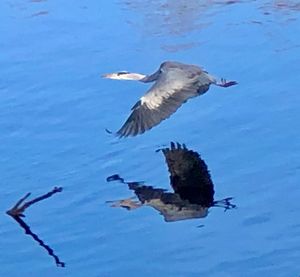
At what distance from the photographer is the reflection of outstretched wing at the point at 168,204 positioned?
670cm

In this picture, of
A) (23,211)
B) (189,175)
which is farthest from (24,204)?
(189,175)

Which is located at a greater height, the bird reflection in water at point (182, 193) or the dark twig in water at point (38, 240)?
the bird reflection in water at point (182, 193)

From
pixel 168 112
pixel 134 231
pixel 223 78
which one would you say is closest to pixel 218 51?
pixel 223 78

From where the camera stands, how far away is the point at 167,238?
21.0ft

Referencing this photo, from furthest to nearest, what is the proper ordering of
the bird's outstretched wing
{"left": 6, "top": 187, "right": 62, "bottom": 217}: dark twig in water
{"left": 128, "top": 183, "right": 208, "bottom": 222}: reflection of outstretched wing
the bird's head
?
the bird's head < the bird's outstretched wing < {"left": 6, "top": 187, "right": 62, "bottom": 217}: dark twig in water < {"left": 128, "top": 183, "right": 208, "bottom": 222}: reflection of outstretched wing

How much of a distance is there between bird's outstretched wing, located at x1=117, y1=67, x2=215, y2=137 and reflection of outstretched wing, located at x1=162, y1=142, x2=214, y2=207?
24cm

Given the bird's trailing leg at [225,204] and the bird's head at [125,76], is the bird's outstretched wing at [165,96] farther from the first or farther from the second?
the bird's trailing leg at [225,204]

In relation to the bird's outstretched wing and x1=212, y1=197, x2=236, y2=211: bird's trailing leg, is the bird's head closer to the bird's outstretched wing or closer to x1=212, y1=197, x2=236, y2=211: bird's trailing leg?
the bird's outstretched wing

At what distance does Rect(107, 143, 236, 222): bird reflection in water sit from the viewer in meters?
6.76

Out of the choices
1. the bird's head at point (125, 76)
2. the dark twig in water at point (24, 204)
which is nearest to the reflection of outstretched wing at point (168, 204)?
the dark twig in water at point (24, 204)

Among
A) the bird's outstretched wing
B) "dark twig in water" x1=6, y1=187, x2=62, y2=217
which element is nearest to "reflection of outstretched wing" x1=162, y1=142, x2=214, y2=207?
the bird's outstretched wing

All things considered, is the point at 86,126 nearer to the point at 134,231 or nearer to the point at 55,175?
the point at 55,175

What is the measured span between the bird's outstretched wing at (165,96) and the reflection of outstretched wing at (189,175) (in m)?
0.24

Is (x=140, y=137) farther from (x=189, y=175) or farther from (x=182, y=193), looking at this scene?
(x=182, y=193)
